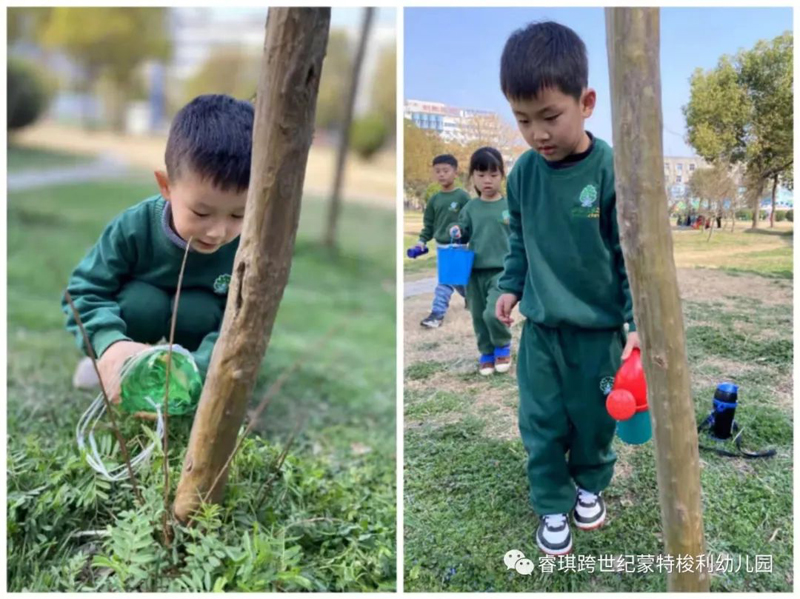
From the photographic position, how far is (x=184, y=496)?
1860mm

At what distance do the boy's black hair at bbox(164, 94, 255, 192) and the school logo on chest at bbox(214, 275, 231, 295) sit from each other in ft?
1.11

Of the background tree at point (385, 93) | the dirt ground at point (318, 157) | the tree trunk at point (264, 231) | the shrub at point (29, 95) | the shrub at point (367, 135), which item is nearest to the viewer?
the tree trunk at point (264, 231)

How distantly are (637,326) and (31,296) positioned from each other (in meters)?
3.39

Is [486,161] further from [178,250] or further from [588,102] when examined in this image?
[178,250]

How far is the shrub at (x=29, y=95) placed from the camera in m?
4.04

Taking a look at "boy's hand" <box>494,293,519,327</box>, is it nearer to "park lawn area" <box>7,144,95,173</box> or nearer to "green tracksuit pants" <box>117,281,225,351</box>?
"green tracksuit pants" <box>117,281,225,351</box>

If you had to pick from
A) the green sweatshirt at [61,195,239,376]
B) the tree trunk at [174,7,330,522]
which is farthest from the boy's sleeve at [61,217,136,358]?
the tree trunk at [174,7,330,522]

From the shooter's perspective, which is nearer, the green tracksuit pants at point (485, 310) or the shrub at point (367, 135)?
the green tracksuit pants at point (485, 310)

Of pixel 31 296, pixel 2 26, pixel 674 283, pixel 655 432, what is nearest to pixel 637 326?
pixel 674 283

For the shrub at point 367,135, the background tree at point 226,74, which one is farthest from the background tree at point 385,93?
the background tree at point 226,74

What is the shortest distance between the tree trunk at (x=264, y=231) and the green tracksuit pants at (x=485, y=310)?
22.4 inches

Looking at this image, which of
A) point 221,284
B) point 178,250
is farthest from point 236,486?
point 178,250

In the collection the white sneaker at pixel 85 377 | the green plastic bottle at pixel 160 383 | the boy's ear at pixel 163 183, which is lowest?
the white sneaker at pixel 85 377

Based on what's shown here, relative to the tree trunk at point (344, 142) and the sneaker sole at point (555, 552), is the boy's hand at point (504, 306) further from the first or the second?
the tree trunk at point (344, 142)
